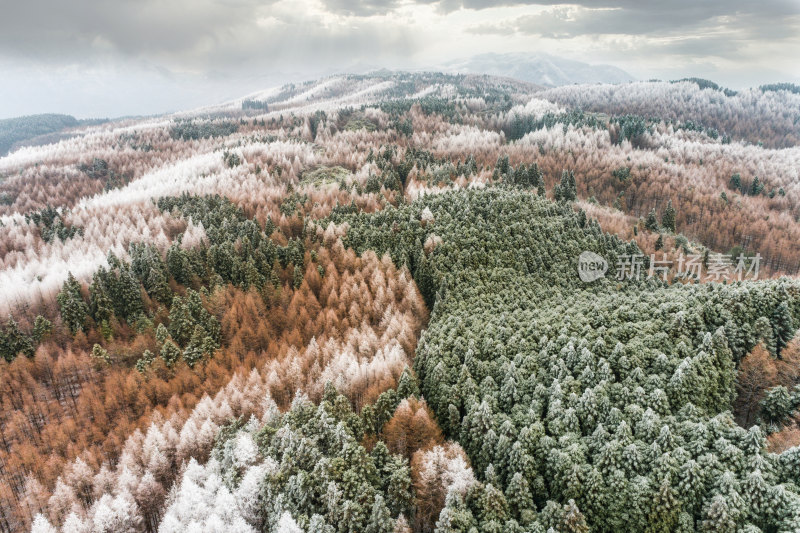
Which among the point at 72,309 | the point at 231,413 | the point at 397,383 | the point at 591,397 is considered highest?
the point at 72,309

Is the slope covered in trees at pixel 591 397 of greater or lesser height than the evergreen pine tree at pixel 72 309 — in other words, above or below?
below

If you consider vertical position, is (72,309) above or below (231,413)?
above

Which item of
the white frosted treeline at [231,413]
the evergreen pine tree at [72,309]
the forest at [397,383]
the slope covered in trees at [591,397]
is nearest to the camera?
the slope covered in trees at [591,397]

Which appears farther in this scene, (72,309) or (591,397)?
(72,309)

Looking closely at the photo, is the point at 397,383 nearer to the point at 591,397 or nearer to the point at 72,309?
the point at 591,397

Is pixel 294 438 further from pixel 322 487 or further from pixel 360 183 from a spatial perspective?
pixel 360 183

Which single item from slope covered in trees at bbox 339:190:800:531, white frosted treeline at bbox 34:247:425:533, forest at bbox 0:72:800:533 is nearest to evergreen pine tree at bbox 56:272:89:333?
forest at bbox 0:72:800:533

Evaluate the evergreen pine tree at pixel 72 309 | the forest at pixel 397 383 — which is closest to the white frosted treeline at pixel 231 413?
the forest at pixel 397 383

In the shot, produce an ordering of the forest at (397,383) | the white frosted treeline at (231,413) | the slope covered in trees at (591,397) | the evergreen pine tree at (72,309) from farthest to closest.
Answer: the evergreen pine tree at (72,309) < the white frosted treeline at (231,413) < the forest at (397,383) < the slope covered in trees at (591,397)

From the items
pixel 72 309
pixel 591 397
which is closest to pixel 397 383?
pixel 591 397

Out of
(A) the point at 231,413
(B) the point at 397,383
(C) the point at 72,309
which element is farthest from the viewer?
(C) the point at 72,309

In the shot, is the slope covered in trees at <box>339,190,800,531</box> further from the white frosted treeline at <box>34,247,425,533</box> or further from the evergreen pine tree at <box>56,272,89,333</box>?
the evergreen pine tree at <box>56,272,89,333</box>

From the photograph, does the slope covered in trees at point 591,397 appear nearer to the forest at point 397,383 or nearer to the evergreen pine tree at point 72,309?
the forest at point 397,383
